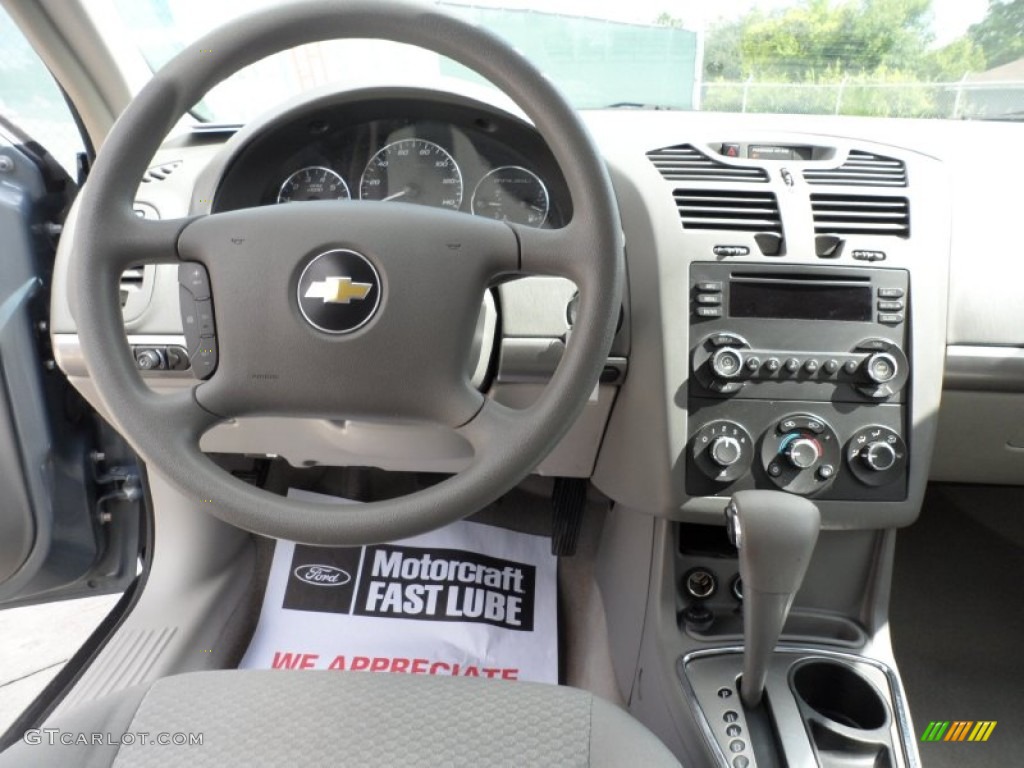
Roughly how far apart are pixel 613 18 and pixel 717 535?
83 cm

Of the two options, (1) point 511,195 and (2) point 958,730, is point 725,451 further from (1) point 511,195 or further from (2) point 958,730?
(2) point 958,730

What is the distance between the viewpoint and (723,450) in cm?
105

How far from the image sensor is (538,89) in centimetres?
78

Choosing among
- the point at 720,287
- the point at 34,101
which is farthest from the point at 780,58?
the point at 34,101

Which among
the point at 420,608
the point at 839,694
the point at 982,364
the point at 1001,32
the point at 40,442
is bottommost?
the point at 420,608

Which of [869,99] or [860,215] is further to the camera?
[869,99]

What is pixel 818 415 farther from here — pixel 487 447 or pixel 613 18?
pixel 613 18

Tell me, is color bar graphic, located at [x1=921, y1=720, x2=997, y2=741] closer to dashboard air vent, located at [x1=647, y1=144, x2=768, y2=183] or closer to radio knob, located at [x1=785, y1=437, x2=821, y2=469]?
radio knob, located at [x1=785, y1=437, x2=821, y2=469]

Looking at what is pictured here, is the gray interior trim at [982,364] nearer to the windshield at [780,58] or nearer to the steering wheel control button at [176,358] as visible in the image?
the windshield at [780,58]

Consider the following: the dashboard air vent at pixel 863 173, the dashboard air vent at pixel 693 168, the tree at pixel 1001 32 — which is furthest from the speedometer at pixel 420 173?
the tree at pixel 1001 32

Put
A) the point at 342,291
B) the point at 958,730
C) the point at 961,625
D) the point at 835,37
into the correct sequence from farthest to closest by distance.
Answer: the point at 961,625, the point at 958,730, the point at 835,37, the point at 342,291

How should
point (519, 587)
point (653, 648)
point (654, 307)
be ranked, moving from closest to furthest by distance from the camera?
point (654, 307)
point (653, 648)
point (519, 587)

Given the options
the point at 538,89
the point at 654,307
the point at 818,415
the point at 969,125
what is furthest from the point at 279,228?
the point at 969,125

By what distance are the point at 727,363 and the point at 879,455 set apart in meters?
0.25
